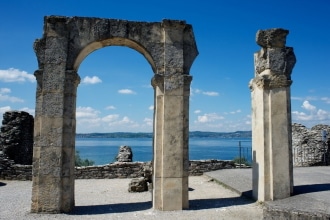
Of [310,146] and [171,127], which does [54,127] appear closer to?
[171,127]

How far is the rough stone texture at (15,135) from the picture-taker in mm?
16438

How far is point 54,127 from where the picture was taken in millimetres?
7973

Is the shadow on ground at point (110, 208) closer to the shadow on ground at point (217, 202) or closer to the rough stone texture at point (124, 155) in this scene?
the shadow on ground at point (217, 202)

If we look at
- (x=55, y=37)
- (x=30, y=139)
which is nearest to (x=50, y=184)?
Result: (x=55, y=37)

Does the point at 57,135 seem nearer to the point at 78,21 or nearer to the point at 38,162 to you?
the point at 38,162

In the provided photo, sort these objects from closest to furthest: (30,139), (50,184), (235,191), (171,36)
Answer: (50,184) → (171,36) → (235,191) → (30,139)

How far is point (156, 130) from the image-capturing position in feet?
27.1

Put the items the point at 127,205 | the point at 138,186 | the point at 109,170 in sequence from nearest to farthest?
1. the point at 127,205
2. the point at 138,186
3. the point at 109,170

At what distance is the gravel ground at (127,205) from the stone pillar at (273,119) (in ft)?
2.53

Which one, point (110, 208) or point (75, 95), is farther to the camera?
point (110, 208)

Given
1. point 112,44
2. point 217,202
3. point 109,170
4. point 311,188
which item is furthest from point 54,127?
point 109,170

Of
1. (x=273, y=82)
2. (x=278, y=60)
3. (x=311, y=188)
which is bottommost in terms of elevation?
(x=311, y=188)

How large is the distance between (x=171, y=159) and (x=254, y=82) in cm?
333

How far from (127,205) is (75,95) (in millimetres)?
3453
